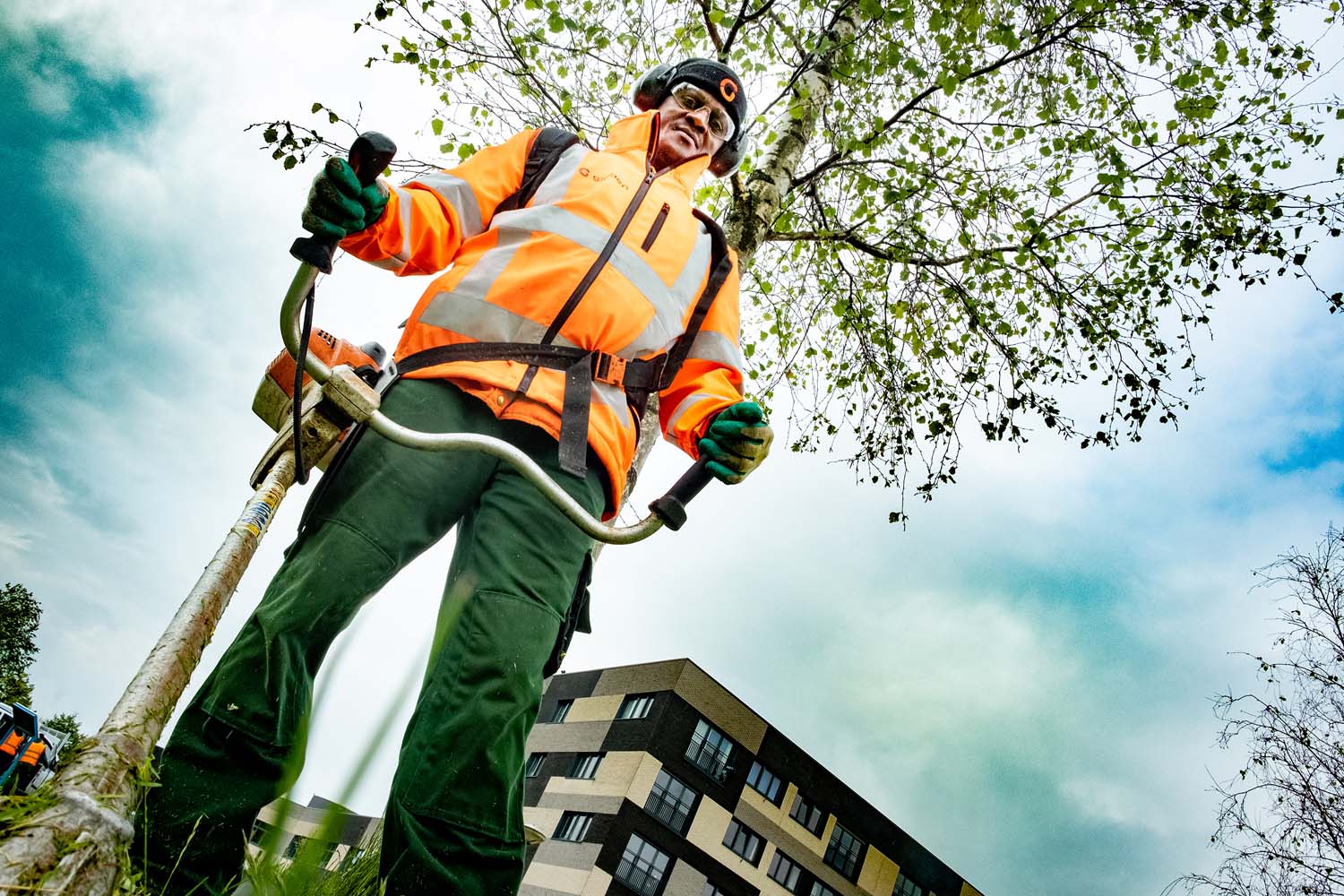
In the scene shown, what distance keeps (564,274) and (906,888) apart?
113ft

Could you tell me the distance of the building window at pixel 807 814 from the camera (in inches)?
→ 1121

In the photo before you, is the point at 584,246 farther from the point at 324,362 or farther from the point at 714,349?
the point at 324,362

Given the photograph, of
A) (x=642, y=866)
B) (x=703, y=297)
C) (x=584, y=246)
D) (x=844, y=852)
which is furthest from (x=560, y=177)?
(x=844, y=852)

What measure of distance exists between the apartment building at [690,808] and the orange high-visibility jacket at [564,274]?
24918 mm

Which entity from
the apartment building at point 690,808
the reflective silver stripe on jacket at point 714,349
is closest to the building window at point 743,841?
the apartment building at point 690,808

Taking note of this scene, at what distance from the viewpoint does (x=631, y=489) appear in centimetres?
380

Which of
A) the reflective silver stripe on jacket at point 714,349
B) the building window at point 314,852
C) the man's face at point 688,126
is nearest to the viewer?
the building window at point 314,852

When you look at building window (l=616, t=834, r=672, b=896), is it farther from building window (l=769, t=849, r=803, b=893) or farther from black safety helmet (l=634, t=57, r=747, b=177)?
black safety helmet (l=634, t=57, r=747, b=177)

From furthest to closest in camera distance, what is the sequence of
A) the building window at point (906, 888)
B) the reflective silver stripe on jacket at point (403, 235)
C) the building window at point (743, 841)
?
the building window at point (906, 888) < the building window at point (743, 841) < the reflective silver stripe on jacket at point (403, 235)

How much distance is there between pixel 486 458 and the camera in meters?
2.05

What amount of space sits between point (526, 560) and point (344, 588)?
0.42 metres

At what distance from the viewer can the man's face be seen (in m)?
2.80

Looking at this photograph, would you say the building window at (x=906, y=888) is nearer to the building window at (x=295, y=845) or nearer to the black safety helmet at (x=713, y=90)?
the black safety helmet at (x=713, y=90)

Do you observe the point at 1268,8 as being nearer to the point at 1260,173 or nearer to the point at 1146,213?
the point at 1260,173
